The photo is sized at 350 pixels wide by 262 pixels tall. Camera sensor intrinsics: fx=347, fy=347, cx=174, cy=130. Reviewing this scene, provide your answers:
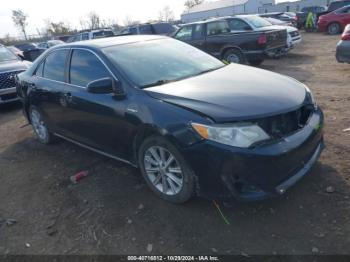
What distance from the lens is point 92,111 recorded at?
422 cm

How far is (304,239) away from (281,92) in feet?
4.64

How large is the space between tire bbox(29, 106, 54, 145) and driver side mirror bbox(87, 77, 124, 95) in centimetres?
234

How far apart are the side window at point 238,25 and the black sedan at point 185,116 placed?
6601mm

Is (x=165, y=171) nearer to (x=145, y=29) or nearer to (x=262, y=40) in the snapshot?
(x=262, y=40)

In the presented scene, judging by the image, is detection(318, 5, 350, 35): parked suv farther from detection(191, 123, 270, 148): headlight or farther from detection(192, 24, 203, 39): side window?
detection(191, 123, 270, 148): headlight

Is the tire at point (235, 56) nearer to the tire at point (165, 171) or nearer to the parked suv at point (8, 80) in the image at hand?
the parked suv at point (8, 80)

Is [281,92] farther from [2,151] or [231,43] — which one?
[231,43]

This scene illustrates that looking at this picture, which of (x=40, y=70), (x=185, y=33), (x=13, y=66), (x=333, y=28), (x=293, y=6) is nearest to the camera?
(x=40, y=70)

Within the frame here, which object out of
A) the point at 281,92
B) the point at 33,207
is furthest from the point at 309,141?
the point at 33,207

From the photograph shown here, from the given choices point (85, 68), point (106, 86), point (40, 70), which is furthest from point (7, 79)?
point (106, 86)

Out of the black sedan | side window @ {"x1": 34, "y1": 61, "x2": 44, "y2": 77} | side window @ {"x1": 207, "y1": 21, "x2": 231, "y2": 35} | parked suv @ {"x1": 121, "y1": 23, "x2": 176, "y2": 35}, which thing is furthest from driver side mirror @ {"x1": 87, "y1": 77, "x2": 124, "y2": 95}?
parked suv @ {"x1": 121, "y1": 23, "x2": 176, "y2": 35}

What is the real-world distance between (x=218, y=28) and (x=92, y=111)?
8.22 metres

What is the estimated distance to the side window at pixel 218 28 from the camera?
11.2 meters

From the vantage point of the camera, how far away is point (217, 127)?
2.98 meters
